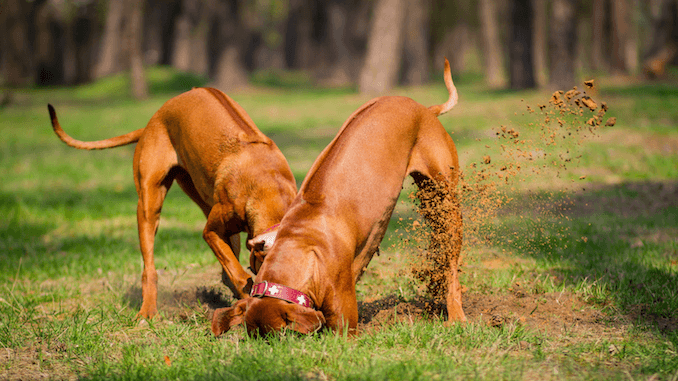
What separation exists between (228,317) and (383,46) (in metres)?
18.0

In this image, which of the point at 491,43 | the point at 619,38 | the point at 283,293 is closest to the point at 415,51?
the point at 491,43

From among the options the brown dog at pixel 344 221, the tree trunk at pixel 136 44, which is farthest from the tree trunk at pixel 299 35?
the brown dog at pixel 344 221

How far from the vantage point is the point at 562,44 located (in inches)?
629

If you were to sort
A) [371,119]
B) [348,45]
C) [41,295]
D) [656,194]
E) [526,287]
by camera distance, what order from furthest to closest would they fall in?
[348,45] → [656,194] → [41,295] → [526,287] → [371,119]

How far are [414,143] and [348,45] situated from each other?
3126cm

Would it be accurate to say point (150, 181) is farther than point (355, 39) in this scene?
No

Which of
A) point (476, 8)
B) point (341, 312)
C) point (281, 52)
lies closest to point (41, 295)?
point (341, 312)

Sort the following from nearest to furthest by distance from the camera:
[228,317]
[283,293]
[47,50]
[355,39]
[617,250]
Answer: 1. [283,293]
2. [228,317]
3. [617,250]
4. [355,39]
5. [47,50]

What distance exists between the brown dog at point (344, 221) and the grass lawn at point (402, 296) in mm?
164

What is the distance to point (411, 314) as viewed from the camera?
13.2 feet

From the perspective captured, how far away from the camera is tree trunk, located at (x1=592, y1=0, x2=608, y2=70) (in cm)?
3378

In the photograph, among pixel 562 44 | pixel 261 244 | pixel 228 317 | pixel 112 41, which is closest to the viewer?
pixel 228 317

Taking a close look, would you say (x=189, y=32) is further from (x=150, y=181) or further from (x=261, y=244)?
(x=261, y=244)

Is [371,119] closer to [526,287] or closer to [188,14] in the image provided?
[526,287]
